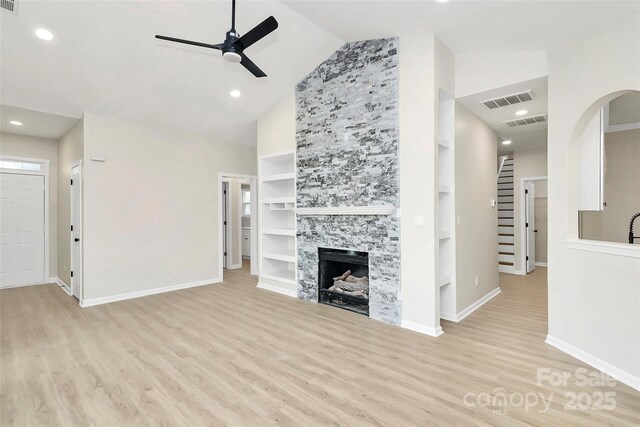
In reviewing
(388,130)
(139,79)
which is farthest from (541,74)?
(139,79)

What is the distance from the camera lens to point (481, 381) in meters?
2.53

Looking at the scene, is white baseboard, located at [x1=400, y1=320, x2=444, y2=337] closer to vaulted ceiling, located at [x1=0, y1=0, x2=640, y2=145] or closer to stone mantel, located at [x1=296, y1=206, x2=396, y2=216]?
stone mantel, located at [x1=296, y1=206, x2=396, y2=216]

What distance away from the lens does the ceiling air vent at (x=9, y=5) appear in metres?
2.93

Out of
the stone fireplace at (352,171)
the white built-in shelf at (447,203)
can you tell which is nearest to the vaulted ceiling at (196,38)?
the stone fireplace at (352,171)

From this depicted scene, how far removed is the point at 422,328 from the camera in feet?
11.8

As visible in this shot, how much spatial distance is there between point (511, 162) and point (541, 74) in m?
4.52

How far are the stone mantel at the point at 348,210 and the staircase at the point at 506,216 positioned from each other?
4868 mm

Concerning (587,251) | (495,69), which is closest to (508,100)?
(495,69)

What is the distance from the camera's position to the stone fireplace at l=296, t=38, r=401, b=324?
389 cm

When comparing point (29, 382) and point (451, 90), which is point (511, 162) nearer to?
point (451, 90)

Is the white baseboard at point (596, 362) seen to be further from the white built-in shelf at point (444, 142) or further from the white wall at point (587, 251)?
the white built-in shelf at point (444, 142)

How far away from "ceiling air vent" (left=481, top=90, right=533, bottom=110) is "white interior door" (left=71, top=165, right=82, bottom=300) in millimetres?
6174

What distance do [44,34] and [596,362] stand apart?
6.31 meters

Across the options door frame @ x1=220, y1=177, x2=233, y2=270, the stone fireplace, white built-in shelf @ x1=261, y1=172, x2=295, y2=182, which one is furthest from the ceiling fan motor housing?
door frame @ x1=220, y1=177, x2=233, y2=270
